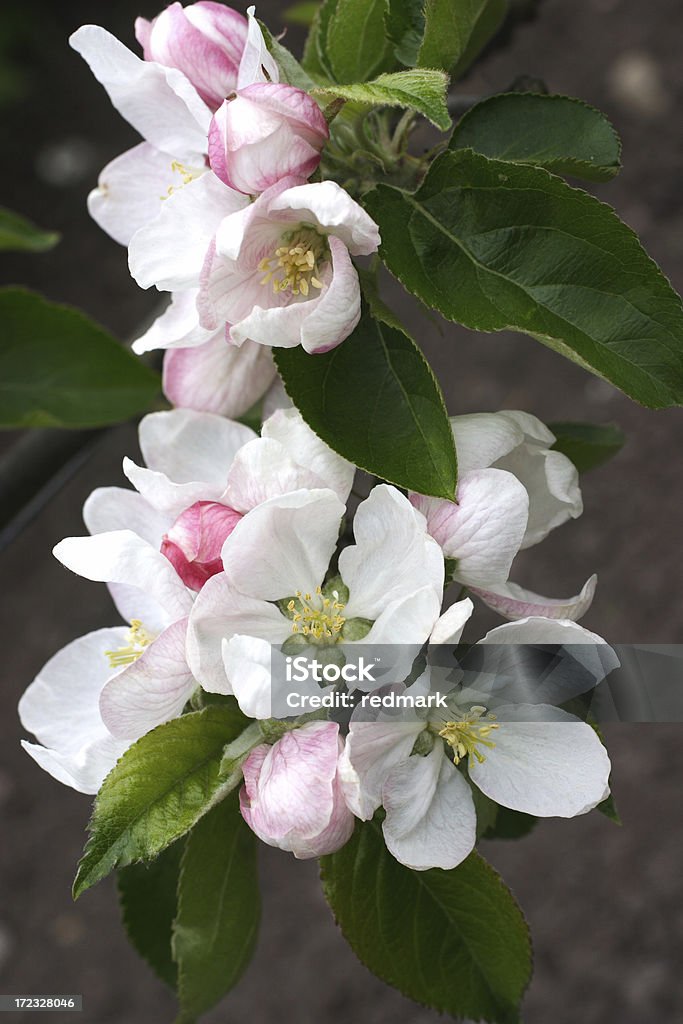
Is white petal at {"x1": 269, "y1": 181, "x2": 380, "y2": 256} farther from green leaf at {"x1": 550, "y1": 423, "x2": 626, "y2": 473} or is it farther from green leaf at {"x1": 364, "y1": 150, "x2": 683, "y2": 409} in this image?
green leaf at {"x1": 550, "y1": 423, "x2": 626, "y2": 473}

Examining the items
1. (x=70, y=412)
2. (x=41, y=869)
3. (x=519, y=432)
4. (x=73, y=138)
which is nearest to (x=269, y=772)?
(x=519, y=432)

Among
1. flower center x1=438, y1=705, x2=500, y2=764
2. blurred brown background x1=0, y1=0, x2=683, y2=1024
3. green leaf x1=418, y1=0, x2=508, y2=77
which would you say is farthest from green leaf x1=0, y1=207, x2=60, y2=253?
blurred brown background x1=0, y1=0, x2=683, y2=1024

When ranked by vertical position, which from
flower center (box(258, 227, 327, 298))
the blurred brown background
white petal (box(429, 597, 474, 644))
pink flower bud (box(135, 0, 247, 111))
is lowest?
the blurred brown background

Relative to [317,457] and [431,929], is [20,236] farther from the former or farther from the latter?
[431,929]

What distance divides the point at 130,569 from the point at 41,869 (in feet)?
6.20

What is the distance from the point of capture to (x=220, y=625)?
1.86 feet

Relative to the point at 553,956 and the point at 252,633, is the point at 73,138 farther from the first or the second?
the point at 252,633

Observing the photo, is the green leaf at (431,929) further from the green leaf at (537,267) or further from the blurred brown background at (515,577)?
the blurred brown background at (515,577)

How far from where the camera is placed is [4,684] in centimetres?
244

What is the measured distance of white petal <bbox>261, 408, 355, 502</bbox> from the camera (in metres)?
0.60

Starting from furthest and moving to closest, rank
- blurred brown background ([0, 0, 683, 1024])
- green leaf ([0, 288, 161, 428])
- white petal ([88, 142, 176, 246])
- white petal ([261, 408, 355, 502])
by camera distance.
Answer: blurred brown background ([0, 0, 683, 1024])
green leaf ([0, 288, 161, 428])
white petal ([88, 142, 176, 246])
white petal ([261, 408, 355, 502])

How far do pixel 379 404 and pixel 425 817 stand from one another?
8.6 inches

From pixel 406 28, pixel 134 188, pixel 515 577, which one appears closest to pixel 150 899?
pixel 134 188

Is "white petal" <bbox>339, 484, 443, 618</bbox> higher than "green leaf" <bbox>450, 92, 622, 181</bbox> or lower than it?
lower
